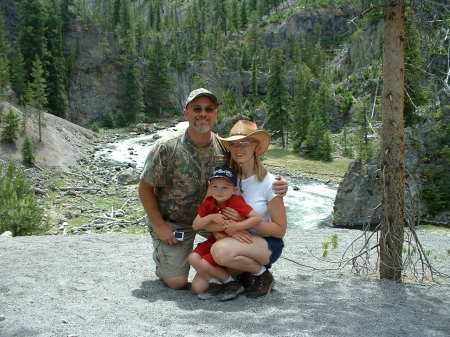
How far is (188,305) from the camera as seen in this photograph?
206 inches

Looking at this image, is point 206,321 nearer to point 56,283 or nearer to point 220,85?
point 56,283

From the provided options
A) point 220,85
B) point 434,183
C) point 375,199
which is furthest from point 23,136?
point 220,85

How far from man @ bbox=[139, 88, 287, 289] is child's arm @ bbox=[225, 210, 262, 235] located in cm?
91

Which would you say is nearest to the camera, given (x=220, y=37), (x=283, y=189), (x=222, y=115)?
(x=283, y=189)

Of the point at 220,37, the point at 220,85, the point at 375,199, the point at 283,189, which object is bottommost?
the point at 375,199

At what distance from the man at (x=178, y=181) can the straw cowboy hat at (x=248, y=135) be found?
1.40 feet

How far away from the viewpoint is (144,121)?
78562 mm

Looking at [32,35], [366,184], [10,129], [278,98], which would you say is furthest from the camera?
[32,35]

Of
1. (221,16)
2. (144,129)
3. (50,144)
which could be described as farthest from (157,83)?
(221,16)

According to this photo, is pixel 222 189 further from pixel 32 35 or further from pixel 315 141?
pixel 32 35

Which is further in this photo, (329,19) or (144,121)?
(329,19)

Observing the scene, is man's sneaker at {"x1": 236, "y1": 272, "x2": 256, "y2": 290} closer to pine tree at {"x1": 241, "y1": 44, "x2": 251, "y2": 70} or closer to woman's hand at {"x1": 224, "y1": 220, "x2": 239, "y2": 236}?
woman's hand at {"x1": 224, "y1": 220, "x2": 239, "y2": 236}

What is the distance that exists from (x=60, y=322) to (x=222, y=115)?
6434cm

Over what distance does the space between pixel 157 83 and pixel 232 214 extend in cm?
8105
